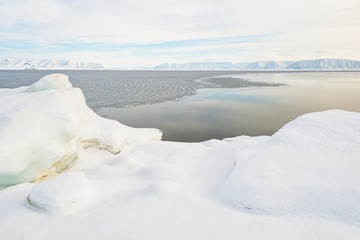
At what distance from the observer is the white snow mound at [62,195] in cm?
439

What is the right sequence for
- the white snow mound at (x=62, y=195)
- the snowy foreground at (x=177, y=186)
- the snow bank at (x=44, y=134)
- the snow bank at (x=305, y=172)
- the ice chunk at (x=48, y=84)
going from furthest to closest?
1. the ice chunk at (x=48, y=84)
2. the snow bank at (x=44, y=134)
3. the white snow mound at (x=62, y=195)
4. the snow bank at (x=305, y=172)
5. the snowy foreground at (x=177, y=186)

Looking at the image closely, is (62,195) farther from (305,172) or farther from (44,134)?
(305,172)

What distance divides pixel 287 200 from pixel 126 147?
8040 millimetres

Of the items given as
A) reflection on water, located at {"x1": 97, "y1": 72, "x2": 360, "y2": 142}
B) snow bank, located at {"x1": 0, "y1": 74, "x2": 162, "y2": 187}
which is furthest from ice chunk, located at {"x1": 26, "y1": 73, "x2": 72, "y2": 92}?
reflection on water, located at {"x1": 97, "y1": 72, "x2": 360, "y2": 142}

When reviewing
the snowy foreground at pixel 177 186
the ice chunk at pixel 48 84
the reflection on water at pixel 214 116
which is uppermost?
the ice chunk at pixel 48 84

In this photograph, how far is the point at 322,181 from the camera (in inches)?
179

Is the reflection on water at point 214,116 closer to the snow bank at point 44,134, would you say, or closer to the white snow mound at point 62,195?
Result: the snow bank at point 44,134

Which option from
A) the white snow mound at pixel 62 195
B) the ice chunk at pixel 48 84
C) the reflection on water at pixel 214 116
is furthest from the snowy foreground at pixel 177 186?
the reflection on water at pixel 214 116

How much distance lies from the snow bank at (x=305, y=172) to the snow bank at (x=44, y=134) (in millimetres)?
6308

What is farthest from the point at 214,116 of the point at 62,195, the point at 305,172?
the point at 62,195

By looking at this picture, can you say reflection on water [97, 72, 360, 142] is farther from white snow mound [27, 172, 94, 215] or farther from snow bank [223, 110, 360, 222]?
white snow mound [27, 172, 94, 215]

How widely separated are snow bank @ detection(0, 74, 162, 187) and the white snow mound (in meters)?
2.31

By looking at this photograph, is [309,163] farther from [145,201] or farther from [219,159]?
[145,201]

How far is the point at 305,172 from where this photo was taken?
16.3 ft
